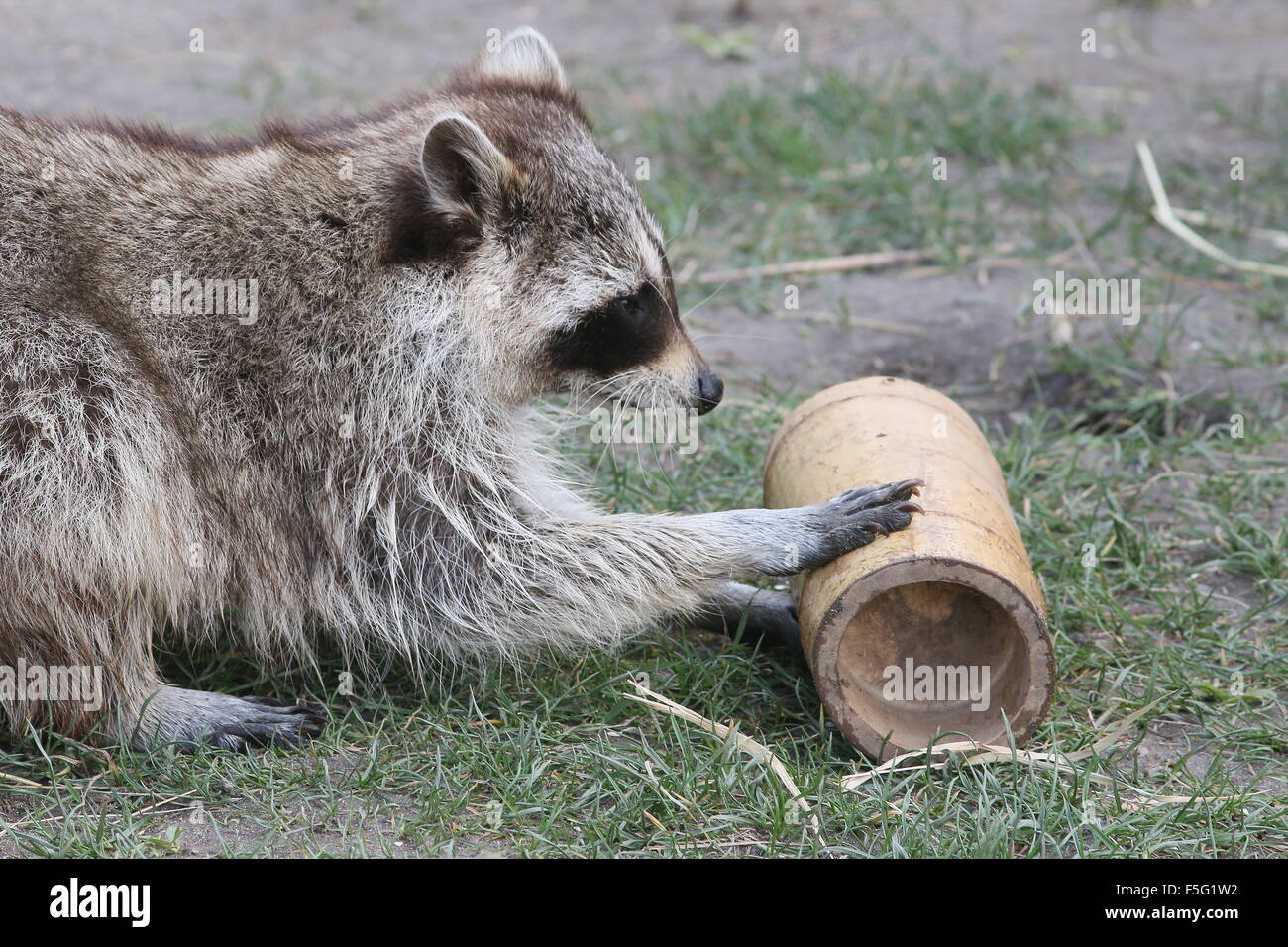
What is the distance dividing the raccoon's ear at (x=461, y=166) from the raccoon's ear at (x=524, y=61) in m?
0.85

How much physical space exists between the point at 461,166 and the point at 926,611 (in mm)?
2037

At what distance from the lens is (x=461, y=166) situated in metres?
4.49

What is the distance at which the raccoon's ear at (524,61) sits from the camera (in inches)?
210

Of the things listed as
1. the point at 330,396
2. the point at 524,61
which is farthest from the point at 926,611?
the point at 524,61

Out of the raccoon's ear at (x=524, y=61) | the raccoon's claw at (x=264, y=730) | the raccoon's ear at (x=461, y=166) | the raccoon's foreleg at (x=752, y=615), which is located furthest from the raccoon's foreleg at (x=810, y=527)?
the raccoon's ear at (x=524, y=61)

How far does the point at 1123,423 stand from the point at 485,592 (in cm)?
320

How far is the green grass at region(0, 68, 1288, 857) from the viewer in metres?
3.98

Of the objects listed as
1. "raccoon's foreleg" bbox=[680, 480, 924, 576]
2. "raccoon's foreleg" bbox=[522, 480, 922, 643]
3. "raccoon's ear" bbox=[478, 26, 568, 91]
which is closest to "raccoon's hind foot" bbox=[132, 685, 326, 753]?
"raccoon's foreleg" bbox=[522, 480, 922, 643]

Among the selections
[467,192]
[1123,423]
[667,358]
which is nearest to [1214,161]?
[1123,423]

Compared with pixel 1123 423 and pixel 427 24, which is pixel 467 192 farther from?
pixel 427 24

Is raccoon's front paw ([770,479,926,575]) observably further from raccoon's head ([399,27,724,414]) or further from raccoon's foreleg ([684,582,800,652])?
raccoon's head ([399,27,724,414])

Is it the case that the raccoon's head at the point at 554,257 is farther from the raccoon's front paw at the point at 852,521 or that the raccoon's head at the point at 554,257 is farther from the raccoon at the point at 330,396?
the raccoon's front paw at the point at 852,521

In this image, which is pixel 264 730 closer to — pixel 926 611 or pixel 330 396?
pixel 330 396

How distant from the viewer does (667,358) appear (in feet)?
16.1
